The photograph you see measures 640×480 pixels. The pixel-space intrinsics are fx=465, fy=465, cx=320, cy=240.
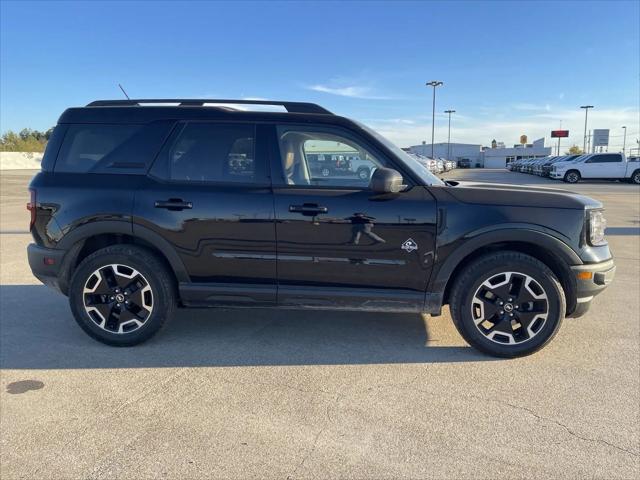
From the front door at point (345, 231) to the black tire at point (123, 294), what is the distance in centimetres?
102

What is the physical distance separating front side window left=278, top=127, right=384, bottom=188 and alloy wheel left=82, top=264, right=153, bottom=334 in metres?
1.55

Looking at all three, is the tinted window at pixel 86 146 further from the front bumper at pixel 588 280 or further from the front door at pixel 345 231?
the front bumper at pixel 588 280

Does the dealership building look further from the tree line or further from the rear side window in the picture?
the rear side window

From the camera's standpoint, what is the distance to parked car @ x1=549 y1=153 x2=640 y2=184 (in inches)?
1101

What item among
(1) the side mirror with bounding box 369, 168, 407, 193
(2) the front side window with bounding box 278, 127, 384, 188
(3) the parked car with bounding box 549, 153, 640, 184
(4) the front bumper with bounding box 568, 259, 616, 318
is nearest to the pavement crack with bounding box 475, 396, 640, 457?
(4) the front bumper with bounding box 568, 259, 616, 318

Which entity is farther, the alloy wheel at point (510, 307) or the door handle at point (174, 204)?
the door handle at point (174, 204)

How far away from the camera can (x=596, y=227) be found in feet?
12.1

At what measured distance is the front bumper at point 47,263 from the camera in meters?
3.94

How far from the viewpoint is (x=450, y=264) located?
11.9 ft

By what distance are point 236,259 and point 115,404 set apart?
135 cm

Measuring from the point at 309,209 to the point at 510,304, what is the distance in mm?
1750

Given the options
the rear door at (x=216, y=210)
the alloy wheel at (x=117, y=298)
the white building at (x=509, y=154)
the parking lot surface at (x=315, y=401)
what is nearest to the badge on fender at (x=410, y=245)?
the parking lot surface at (x=315, y=401)

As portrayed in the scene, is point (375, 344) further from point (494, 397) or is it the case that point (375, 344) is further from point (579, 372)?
point (579, 372)

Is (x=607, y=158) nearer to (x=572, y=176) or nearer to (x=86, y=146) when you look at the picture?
(x=572, y=176)
